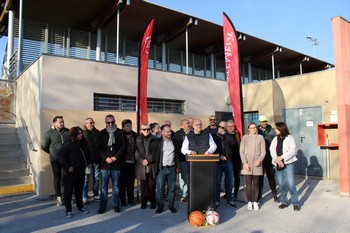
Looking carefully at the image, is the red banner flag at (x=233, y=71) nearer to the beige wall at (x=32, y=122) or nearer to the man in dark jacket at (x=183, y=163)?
the man in dark jacket at (x=183, y=163)

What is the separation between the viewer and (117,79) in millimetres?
7941

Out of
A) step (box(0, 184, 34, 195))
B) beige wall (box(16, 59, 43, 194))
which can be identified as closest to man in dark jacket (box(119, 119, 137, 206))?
beige wall (box(16, 59, 43, 194))

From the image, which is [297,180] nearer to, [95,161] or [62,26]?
[95,161]

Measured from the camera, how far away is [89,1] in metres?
9.23

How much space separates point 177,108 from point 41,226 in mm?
5679

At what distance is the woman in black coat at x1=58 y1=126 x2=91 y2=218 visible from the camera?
5016 millimetres

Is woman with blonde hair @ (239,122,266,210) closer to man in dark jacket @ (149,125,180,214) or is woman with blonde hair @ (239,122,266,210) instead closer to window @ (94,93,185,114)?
man in dark jacket @ (149,125,180,214)

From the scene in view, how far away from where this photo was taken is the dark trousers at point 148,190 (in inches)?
218

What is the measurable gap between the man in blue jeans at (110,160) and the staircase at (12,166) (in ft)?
8.91

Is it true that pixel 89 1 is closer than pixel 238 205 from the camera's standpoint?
No

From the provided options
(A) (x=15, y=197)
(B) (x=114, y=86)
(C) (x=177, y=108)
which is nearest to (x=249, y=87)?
(C) (x=177, y=108)

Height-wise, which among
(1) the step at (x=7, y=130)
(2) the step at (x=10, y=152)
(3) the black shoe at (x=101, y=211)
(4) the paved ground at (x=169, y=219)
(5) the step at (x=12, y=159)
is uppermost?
(1) the step at (x=7, y=130)

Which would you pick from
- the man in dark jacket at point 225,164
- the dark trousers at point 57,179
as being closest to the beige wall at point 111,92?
the dark trousers at point 57,179

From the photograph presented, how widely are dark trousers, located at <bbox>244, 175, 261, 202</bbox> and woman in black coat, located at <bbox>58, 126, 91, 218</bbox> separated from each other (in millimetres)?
3089
